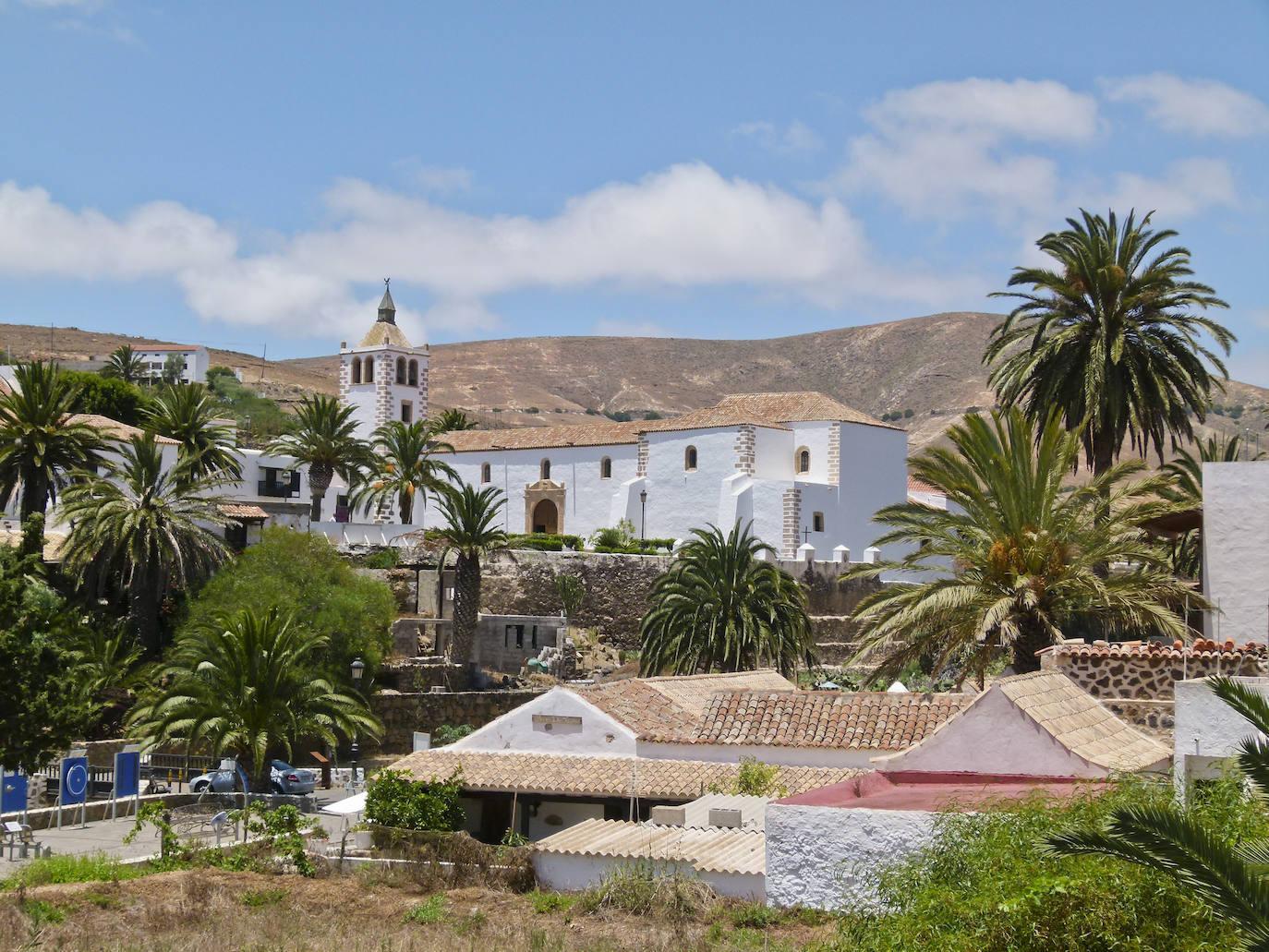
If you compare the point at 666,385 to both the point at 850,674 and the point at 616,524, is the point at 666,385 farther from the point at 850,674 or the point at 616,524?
the point at 850,674

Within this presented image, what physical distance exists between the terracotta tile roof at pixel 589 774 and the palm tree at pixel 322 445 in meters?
31.0

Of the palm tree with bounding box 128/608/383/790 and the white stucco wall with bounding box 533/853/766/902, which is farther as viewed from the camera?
the palm tree with bounding box 128/608/383/790

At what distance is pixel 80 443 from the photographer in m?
41.6

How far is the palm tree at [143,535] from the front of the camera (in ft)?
127

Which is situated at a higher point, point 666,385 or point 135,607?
point 666,385

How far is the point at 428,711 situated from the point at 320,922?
2423 cm

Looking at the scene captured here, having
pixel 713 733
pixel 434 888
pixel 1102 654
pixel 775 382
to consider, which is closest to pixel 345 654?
pixel 713 733

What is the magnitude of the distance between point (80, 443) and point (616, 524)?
76.6 feet

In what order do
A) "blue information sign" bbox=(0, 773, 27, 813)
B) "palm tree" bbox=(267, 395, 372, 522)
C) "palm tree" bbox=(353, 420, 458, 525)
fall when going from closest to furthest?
"blue information sign" bbox=(0, 773, 27, 813) → "palm tree" bbox=(267, 395, 372, 522) → "palm tree" bbox=(353, 420, 458, 525)

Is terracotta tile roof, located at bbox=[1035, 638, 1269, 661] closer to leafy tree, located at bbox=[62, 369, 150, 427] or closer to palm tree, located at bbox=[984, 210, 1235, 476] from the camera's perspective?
palm tree, located at bbox=[984, 210, 1235, 476]

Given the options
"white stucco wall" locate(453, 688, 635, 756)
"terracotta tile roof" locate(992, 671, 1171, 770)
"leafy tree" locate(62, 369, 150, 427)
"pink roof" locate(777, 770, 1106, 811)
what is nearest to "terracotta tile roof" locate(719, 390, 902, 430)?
"leafy tree" locate(62, 369, 150, 427)

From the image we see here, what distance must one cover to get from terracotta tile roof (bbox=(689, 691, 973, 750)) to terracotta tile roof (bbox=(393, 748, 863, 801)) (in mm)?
512

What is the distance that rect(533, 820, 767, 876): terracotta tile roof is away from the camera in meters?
15.8

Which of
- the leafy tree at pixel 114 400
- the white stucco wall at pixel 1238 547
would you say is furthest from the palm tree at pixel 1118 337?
the leafy tree at pixel 114 400
